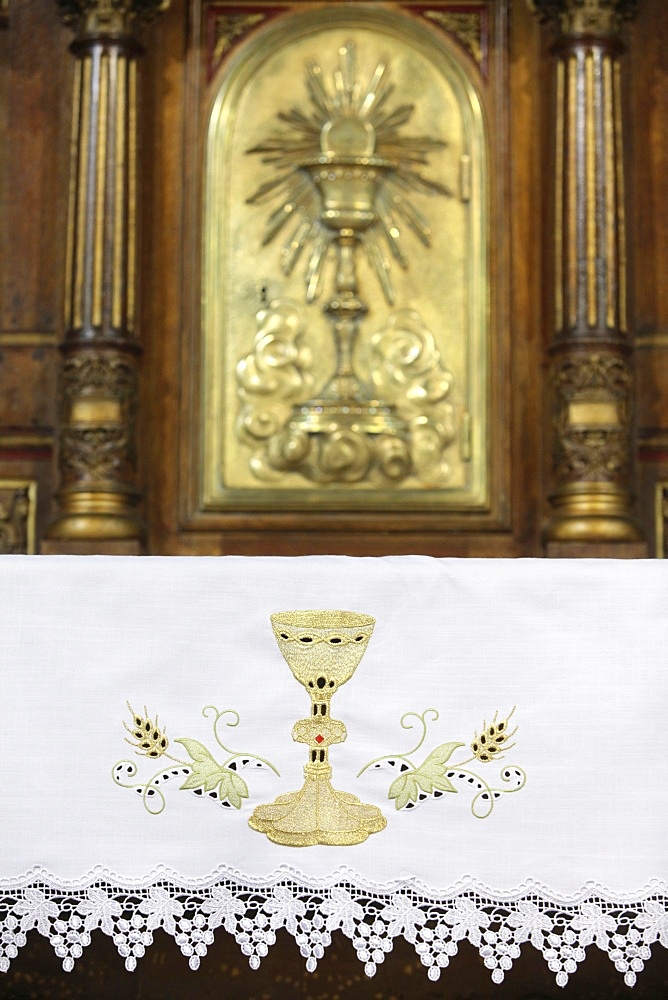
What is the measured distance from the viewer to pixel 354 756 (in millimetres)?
2203

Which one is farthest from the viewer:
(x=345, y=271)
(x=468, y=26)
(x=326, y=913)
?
(x=468, y=26)

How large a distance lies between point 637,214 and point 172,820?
10.7ft

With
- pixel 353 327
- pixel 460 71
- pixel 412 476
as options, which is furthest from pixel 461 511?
pixel 460 71

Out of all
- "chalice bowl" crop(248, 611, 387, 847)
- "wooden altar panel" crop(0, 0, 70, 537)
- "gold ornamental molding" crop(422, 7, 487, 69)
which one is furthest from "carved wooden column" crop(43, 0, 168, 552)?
"chalice bowl" crop(248, 611, 387, 847)

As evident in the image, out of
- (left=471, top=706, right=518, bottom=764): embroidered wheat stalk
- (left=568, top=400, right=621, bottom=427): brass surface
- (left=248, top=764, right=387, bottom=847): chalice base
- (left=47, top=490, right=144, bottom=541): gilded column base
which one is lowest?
(left=248, top=764, right=387, bottom=847): chalice base

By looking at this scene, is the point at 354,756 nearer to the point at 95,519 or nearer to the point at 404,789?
the point at 404,789

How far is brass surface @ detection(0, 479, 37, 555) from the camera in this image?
4566mm

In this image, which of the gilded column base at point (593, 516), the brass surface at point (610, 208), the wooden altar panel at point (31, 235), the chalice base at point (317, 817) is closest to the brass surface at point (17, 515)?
the wooden altar panel at point (31, 235)

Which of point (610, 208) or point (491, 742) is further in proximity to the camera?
point (610, 208)

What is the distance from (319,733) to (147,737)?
0.27 metres

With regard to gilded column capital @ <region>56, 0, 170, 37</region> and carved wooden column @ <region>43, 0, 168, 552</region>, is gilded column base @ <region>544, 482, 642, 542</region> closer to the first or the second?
carved wooden column @ <region>43, 0, 168, 552</region>

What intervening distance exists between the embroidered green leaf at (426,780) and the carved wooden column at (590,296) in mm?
2228

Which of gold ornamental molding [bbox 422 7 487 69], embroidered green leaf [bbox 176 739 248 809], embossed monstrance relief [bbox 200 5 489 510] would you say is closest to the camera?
embroidered green leaf [bbox 176 739 248 809]

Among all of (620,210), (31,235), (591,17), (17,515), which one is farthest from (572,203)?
(17,515)
